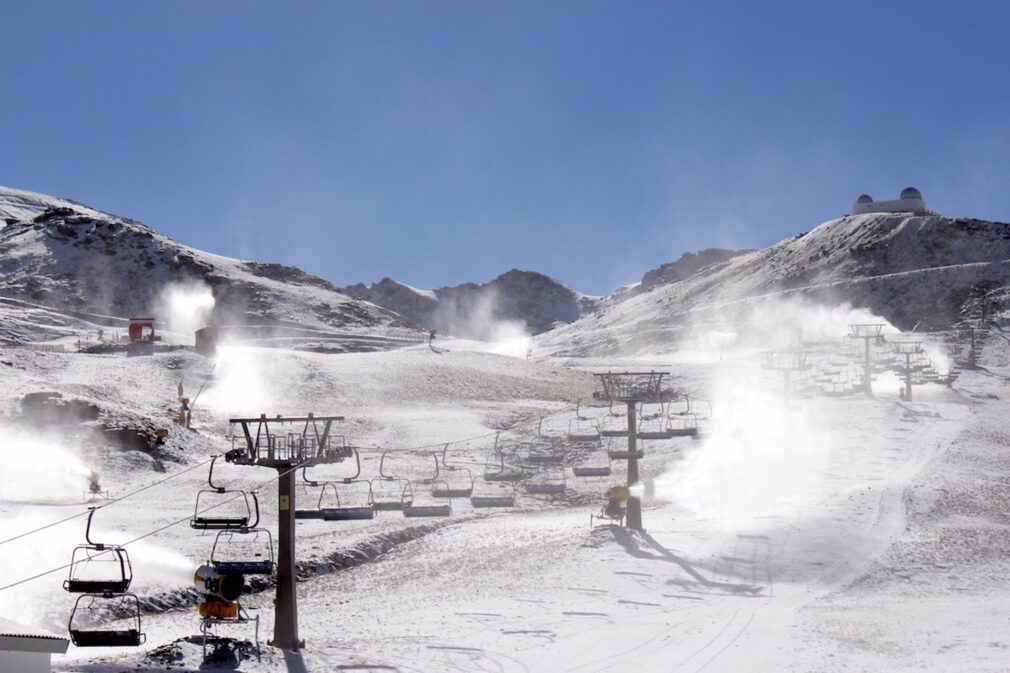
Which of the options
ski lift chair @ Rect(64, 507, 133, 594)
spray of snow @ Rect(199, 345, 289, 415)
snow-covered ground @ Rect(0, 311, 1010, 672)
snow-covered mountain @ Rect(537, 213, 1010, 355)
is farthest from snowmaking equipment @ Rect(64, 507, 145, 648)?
snow-covered mountain @ Rect(537, 213, 1010, 355)

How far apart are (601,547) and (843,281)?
127 metres

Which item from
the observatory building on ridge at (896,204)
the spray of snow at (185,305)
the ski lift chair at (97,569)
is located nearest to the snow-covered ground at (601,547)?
the ski lift chair at (97,569)

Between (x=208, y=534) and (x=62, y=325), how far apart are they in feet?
354

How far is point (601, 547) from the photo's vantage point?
107 feet

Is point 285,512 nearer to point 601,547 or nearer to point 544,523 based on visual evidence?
point 601,547

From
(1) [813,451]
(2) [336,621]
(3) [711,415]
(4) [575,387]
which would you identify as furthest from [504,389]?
(2) [336,621]

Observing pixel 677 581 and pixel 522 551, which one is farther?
pixel 522 551

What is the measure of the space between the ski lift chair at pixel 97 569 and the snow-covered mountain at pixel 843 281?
10817 centimetres

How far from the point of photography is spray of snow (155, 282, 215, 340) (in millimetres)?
155900

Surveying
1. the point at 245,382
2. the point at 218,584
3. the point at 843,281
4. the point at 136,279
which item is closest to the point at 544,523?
the point at 218,584

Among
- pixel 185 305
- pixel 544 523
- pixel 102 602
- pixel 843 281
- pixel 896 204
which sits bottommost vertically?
pixel 102 602

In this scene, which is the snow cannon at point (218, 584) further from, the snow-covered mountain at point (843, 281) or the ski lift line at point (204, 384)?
the snow-covered mountain at point (843, 281)

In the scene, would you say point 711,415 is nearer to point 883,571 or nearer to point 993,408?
point 993,408

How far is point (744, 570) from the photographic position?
30547mm
